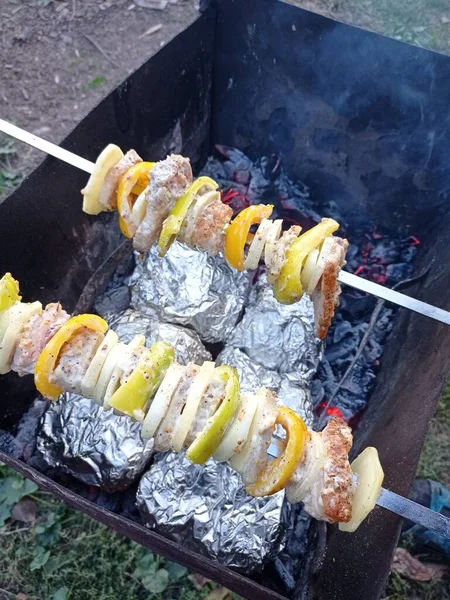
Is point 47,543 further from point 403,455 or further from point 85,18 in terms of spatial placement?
point 85,18

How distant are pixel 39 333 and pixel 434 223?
7.97ft

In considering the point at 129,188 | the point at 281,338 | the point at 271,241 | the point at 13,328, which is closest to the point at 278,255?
the point at 271,241

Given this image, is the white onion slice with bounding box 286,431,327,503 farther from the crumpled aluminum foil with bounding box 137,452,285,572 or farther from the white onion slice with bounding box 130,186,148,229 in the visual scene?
the white onion slice with bounding box 130,186,148,229

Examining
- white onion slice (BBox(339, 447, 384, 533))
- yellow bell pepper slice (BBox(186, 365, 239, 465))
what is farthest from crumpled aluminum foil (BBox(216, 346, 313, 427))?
yellow bell pepper slice (BBox(186, 365, 239, 465))

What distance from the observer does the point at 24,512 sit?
315cm

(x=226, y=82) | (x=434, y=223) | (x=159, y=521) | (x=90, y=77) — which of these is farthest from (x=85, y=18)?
(x=159, y=521)

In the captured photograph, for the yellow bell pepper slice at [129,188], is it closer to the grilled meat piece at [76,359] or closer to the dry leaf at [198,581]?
the grilled meat piece at [76,359]

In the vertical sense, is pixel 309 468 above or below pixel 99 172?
below

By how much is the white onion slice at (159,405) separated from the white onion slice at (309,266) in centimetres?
70

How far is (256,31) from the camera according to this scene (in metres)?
3.26

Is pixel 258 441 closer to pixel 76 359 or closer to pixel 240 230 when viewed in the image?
pixel 76 359

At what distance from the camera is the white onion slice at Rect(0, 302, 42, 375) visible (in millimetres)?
1854

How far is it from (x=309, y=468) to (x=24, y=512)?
2.10 meters

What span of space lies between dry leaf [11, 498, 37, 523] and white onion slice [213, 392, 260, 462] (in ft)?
6.26
